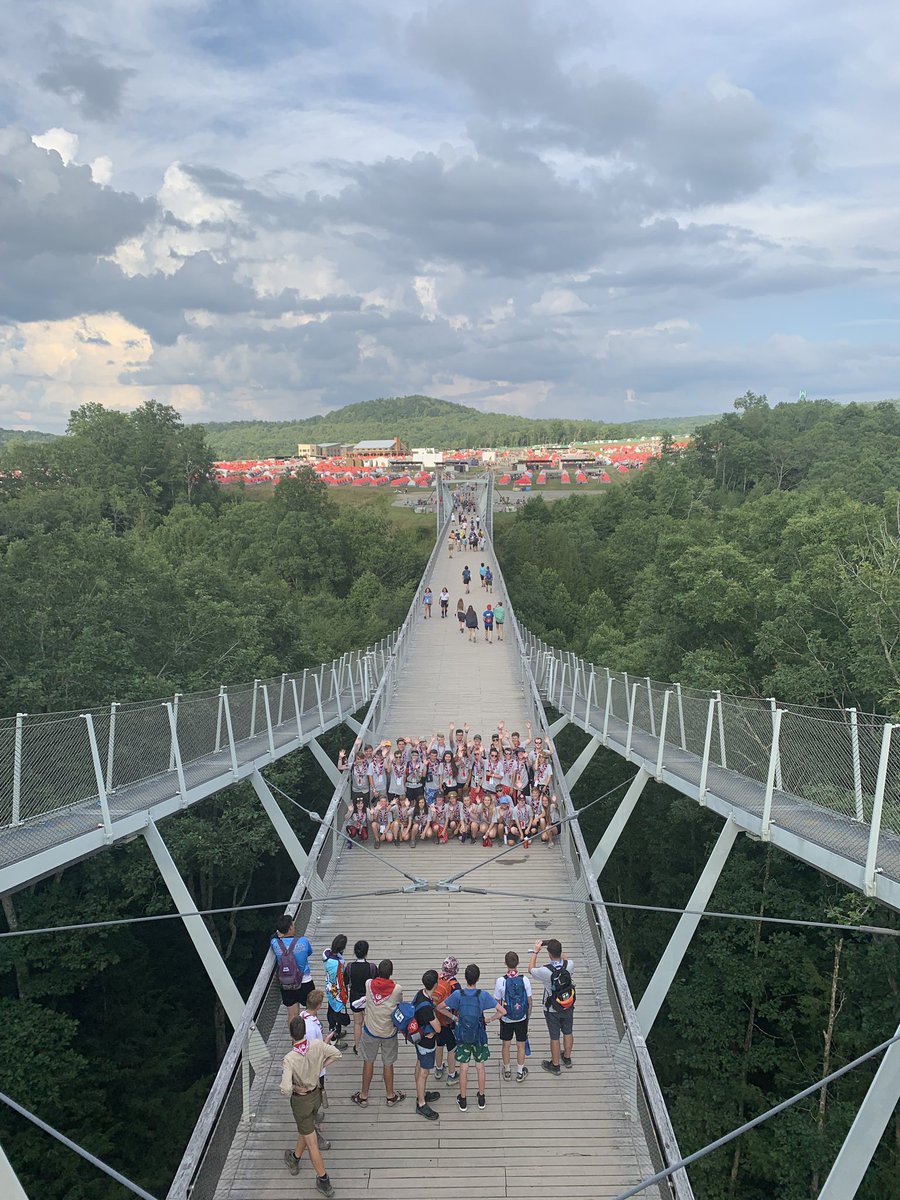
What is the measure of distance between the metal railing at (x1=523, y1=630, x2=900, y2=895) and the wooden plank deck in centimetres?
212

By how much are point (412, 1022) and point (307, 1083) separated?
95 centimetres

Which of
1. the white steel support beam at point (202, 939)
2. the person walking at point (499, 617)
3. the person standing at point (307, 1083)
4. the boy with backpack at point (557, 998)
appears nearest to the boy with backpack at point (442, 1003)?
the boy with backpack at point (557, 998)

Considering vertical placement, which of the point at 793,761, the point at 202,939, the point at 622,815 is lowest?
the point at 202,939

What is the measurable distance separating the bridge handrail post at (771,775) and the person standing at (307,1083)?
4002mm

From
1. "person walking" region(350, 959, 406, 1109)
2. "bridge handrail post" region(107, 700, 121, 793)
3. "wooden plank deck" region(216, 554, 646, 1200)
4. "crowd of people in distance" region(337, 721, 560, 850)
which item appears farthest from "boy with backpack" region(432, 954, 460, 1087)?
"crowd of people in distance" region(337, 721, 560, 850)

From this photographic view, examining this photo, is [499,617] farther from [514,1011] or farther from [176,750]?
[514,1011]

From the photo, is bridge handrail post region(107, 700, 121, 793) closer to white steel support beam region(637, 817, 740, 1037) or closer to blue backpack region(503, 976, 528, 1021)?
blue backpack region(503, 976, 528, 1021)

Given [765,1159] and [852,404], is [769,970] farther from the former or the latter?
[852,404]

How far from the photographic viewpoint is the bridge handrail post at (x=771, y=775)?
7.24 metres

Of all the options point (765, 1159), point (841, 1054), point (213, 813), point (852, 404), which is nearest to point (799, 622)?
point (841, 1054)

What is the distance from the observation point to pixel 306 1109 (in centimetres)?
522

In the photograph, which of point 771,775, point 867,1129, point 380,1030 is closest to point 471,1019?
point 380,1030

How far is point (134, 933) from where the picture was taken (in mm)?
17562

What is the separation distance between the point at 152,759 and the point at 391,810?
11.3 ft
